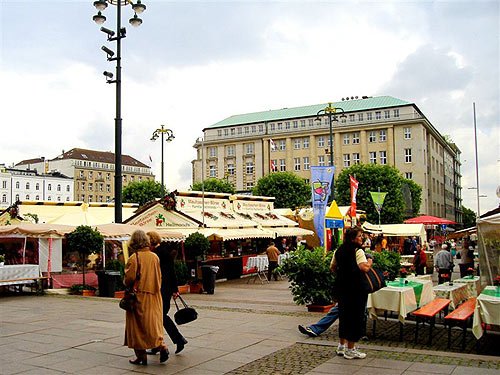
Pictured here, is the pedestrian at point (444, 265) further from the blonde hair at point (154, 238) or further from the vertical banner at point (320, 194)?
the blonde hair at point (154, 238)

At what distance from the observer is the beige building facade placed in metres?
77.7

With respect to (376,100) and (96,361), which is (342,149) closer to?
(376,100)

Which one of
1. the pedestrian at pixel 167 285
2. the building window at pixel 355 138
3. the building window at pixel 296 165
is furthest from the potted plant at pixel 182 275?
the building window at pixel 296 165

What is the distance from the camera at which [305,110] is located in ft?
287

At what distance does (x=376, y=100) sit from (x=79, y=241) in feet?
241

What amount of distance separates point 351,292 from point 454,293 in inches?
149

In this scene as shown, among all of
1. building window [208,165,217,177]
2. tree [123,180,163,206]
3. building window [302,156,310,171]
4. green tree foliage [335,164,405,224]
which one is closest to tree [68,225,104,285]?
green tree foliage [335,164,405,224]

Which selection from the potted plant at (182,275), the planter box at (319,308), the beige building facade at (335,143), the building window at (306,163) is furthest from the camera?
the building window at (306,163)

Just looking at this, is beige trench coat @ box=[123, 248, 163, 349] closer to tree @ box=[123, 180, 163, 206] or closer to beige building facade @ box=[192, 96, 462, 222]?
tree @ box=[123, 180, 163, 206]

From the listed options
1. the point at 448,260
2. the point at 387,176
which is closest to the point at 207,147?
the point at 387,176

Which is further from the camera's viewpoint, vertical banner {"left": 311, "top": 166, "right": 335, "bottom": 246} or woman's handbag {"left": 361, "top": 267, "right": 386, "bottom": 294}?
vertical banner {"left": 311, "top": 166, "right": 335, "bottom": 246}

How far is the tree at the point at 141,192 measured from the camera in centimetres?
6712

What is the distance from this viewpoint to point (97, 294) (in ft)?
52.0

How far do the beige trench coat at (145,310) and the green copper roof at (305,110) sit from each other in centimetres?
7682
